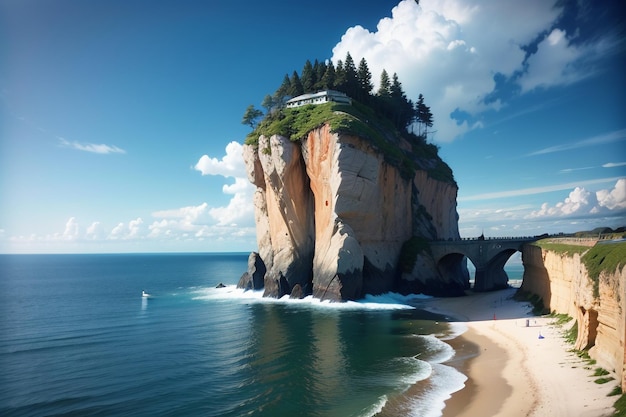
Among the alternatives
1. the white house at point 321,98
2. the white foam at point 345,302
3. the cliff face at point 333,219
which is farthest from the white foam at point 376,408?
the white house at point 321,98

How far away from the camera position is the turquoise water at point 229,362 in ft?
64.8

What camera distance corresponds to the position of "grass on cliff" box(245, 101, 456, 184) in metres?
54.3

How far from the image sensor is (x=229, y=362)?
87.8 feet

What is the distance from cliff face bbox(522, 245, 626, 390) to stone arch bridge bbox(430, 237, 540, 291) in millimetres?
17692

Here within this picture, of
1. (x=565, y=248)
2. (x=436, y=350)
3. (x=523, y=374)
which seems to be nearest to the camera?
(x=523, y=374)

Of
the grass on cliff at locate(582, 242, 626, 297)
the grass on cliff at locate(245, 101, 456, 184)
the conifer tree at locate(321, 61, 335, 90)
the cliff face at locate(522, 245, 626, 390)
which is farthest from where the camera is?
the conifer tree at locate(321, 61, 335, 90)

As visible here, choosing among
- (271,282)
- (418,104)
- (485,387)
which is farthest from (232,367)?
(418,104)

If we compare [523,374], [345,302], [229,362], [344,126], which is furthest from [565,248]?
[229,362]

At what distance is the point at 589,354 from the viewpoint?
2205 cm

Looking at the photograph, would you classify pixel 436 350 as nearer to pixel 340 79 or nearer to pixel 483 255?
pixel 483 255

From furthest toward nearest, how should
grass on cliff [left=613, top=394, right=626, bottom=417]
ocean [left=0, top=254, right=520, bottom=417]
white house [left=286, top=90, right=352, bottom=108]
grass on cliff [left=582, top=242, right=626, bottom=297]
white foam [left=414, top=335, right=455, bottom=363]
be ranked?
white house [left=286, top=90, right=352, bottom=108] → white foam [left=414, top=335, right=455, bottom=363] → ocean [left=0, top=254, right=520, bottom=417] → grass on cliff [left=582, top=242, right=626, bottom=297] → grass on cliff [left=613, top=394, right=626, bottom=417]

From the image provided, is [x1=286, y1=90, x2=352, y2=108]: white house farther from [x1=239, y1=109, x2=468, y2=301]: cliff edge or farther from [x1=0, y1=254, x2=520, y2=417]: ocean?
[x1=0, y1=254, x2=520, y2=417]: ocean

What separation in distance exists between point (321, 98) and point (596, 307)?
54.3m

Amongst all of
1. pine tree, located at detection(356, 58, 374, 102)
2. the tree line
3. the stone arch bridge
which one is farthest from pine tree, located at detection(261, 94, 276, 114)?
the stone arch bridge
